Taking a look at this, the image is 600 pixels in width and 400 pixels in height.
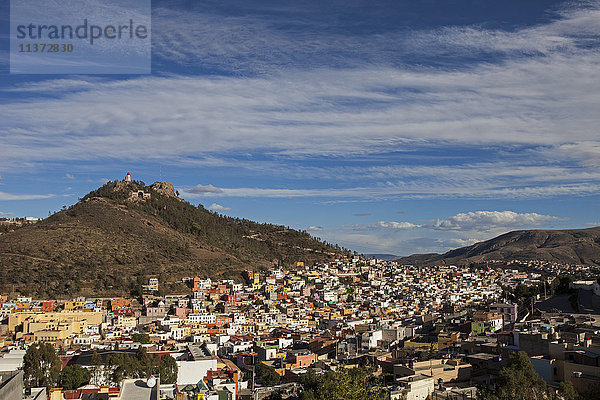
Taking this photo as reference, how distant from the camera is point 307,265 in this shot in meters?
61.1

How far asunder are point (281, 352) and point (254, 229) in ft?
158

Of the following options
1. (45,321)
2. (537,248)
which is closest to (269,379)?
(45,321)

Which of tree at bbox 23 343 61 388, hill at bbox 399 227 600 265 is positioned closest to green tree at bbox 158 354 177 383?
tree at bbox 23 343 61 388

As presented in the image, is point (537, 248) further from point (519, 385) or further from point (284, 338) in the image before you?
point (519, 385)

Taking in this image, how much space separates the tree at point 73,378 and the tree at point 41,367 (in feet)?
0.68

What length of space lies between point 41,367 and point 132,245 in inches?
1226

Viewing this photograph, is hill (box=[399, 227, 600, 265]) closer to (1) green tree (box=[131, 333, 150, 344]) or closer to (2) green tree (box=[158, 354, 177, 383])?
(1) green tree (box=[131, 333, 150, 344])

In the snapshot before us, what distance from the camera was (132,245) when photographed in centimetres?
4925

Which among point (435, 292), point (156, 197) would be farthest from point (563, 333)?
point (156, 197)

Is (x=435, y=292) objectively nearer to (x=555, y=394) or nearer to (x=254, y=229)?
(x=254, y=229)

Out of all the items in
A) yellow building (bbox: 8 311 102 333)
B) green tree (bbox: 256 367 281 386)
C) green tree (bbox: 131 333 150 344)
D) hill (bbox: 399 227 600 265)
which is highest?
hill (bbox: 399 227 600 265)

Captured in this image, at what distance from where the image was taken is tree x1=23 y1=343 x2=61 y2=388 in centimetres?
1747

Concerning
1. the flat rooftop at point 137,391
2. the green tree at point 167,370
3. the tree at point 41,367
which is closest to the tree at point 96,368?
the tree at point 41,367

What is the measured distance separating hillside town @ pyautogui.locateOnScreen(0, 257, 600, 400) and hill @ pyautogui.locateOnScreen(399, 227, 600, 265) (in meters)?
46.5
